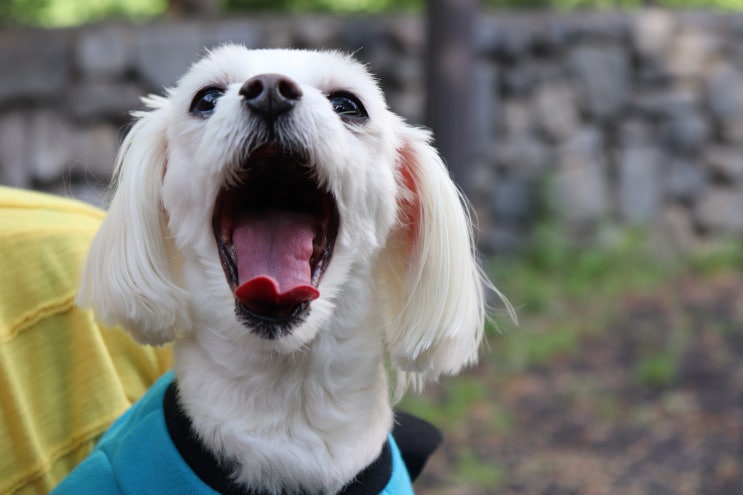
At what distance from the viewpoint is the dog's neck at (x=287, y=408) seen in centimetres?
176

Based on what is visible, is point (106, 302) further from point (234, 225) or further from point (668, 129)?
point (668, 129)

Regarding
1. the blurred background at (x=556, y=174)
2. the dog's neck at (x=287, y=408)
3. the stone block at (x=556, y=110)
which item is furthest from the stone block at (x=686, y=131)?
the dog's neck at (x=287, y=408)

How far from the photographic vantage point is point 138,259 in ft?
5.84

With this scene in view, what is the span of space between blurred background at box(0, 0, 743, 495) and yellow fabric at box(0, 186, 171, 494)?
2.21 m

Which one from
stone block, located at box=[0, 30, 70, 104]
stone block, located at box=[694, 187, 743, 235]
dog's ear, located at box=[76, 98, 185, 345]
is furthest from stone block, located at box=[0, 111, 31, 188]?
stone block, located at box=[694, 187, 743, 235]

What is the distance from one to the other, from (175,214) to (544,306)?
4.37 meters

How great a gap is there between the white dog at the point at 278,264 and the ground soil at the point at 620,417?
231cm

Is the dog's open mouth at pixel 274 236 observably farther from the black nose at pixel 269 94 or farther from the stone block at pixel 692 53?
the stone block at pixel 692 53

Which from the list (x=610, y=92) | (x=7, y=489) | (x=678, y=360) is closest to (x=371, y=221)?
(x=7, y=489)

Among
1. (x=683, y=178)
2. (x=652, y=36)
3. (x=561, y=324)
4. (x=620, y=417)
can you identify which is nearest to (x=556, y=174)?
(x=683, y=178)

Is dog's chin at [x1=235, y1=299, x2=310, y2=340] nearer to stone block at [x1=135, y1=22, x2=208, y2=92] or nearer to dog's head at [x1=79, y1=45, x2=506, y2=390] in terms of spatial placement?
dog's head at [x1=79, y1=45, x2=506, y2=390]

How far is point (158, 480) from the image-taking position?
A: 170cm

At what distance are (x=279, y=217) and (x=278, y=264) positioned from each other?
0.38ft

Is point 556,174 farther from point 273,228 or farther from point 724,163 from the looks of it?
point 273,228
